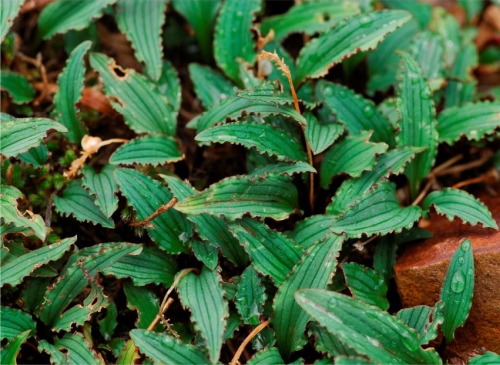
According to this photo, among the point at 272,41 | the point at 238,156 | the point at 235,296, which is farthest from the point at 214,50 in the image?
the point at 235,296

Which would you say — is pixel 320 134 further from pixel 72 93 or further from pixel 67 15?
pixel 67 15

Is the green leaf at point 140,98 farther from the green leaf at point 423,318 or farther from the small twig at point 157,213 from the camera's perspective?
the green leaf at point 423,318

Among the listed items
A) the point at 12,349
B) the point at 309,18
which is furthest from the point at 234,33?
the point at 12,349

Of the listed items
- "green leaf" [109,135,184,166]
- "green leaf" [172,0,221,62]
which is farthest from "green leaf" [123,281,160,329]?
"green leaf" [172,0,221,62]

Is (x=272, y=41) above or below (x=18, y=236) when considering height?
above

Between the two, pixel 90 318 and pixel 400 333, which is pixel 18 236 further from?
pixel 400 333

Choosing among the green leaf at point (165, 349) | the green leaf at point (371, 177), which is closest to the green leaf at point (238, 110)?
the green leaf at point (371, 177)

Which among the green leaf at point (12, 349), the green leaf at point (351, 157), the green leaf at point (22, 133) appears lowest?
the green leaf at point (12, 349)

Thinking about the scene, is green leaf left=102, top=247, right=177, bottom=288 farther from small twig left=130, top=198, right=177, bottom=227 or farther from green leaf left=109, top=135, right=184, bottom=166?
green leaf left=109, top=135, right=184, bottom=166
